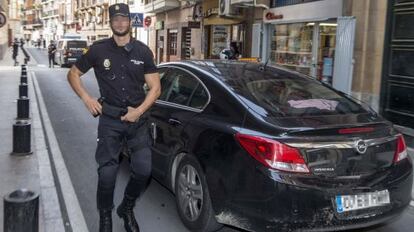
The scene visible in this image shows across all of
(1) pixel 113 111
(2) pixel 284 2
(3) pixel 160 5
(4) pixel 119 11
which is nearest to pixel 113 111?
(1) pixel 113 111

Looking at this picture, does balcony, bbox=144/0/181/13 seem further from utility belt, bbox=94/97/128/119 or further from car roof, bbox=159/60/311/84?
utility belt, bbox=94/97/128/119

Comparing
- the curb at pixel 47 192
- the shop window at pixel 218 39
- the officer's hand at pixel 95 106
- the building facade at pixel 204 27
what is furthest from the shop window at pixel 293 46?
the officer's hand at pixel 95 106

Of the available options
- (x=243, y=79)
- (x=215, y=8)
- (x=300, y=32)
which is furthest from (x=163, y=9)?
(x=243, y=79)

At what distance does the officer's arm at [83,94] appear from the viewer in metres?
4.13

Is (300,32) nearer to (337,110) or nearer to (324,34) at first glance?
(324,34)

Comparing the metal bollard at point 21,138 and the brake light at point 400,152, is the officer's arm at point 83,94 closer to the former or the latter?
the brake light at point 400,152

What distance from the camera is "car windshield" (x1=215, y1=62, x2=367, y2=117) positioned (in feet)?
13.8

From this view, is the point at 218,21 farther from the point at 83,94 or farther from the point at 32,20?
the point at 32,20

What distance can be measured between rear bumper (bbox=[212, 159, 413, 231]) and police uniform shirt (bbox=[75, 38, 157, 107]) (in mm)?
1153

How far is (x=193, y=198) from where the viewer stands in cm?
446

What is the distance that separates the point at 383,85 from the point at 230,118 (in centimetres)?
715

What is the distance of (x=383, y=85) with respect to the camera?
410 inches

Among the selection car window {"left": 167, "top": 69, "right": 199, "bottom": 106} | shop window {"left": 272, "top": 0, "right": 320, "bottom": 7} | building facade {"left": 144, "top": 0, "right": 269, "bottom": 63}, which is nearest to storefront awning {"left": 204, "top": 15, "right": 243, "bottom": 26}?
building facade {"left": 144, "top": 0, "right": 269, "bottom": 63}

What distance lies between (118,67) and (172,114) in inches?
39.9
